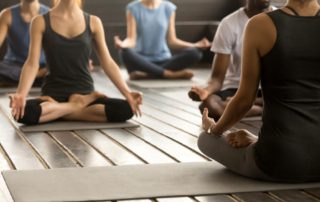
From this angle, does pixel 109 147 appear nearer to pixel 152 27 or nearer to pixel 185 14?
pixel 152 27

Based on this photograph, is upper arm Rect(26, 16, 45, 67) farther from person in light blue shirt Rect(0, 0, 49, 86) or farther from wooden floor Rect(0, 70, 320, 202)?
person in light blue shirt Rect(0, 0, 49, 86)

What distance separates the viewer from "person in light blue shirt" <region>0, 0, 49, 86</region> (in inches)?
249

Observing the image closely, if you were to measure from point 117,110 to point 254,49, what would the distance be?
182cm

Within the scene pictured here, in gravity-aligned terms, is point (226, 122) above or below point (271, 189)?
above

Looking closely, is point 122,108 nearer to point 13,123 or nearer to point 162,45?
point 13,123

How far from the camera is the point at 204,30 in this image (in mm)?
9289

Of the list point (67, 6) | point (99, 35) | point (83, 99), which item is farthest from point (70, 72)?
point (67, 6)

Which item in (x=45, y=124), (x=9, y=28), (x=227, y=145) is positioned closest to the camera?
(x=227, y=145)

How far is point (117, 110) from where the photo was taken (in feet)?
15.8

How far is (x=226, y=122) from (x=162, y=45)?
4286 mm

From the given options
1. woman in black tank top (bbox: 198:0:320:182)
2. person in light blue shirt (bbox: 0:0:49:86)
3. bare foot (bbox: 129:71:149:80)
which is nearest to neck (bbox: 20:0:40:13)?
person in light blue shirt (bbox: 0:0:49:86)

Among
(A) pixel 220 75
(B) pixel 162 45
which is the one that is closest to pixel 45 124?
(A) pixel 220 75

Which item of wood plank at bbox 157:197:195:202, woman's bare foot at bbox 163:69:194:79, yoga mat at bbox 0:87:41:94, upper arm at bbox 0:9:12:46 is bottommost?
woman's bare foot at bbox 163:69:194:79

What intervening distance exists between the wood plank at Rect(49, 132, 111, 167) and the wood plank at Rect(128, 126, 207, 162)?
0.36 metres
